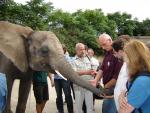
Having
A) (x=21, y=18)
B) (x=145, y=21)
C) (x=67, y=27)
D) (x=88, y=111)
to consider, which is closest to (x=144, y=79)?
(x=88, y=111)

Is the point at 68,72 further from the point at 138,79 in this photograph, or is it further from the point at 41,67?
the point at 138,79

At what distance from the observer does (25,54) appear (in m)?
9.21

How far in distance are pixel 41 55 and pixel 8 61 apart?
64cm

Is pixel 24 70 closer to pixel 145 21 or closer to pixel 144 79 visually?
pixel 144 79

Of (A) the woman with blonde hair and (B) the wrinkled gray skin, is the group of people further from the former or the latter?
(B) the wrinkled gray skin

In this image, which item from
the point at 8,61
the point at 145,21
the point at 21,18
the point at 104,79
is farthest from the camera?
the point at 145,21

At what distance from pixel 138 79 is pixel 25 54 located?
198 inches

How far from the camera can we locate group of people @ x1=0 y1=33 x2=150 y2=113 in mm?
4477

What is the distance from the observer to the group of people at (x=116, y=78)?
4477mm

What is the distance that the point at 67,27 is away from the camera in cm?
3731

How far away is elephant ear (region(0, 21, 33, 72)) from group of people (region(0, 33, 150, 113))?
3.58 ft

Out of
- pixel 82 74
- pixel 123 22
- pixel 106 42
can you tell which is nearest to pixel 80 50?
pixel 82 74

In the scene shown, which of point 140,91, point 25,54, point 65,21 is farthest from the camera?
point 65,21

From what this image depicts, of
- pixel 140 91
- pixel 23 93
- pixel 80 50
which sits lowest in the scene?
pixel 23 93
